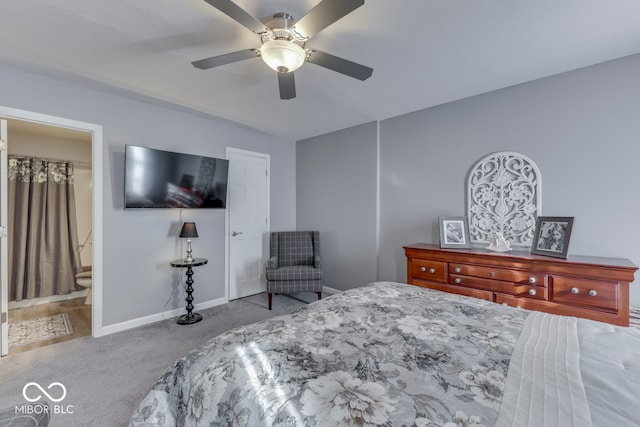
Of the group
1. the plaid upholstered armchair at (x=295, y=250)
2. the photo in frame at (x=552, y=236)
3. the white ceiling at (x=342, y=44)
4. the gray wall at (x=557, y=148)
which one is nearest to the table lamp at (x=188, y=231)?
the plaid upholstered armchair at (x=295, y=250)

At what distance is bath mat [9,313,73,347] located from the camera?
268cm

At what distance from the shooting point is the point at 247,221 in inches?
161

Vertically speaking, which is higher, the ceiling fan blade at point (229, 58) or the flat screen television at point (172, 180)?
the ceiling fan blade at point (229, 58)

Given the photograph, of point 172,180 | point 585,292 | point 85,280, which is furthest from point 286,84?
point 85,280

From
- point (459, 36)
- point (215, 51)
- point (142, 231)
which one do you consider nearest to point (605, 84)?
point (459, 36)

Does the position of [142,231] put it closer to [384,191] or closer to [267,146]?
[267,146]

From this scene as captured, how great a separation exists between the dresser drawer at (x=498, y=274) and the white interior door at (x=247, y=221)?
2.73 metres

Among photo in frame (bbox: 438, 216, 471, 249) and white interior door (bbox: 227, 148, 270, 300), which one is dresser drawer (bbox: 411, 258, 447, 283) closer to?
photo in frame (bbox: 438, 216, 471, 249)

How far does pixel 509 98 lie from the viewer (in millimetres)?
2705

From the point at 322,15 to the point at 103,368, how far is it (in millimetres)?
2987

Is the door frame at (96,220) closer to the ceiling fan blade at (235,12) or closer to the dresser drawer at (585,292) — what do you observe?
the ceiling fan blade at (235,12)

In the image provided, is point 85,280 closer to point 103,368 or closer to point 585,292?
point 103,368

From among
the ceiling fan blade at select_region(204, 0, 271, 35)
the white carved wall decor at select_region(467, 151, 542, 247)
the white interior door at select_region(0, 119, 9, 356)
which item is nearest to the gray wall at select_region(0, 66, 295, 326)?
the white interior door at select_region(0, 119, 9, 356)

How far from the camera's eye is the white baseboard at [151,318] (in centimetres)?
283
